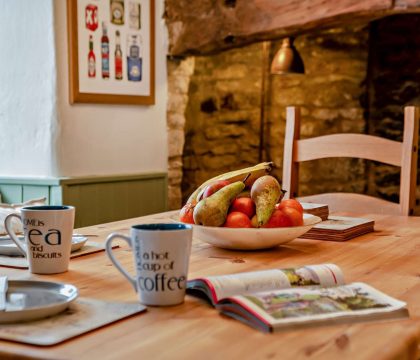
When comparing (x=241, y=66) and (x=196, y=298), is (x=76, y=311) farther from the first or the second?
(x=241, y=66)

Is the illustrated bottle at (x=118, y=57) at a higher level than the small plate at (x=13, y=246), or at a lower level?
higher

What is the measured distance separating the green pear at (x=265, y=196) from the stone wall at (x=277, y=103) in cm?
293

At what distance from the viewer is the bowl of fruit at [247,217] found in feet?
4.50

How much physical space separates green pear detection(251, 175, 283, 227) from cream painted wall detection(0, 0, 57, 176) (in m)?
1.94

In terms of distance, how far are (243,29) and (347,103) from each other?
1.28 metres

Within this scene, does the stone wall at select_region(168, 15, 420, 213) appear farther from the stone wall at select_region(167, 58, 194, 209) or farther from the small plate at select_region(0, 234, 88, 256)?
the small plate at select_region(0, 234, 88, 256)

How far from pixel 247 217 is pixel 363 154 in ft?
3.08

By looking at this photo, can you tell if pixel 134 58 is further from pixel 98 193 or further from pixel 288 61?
pixel 288 61

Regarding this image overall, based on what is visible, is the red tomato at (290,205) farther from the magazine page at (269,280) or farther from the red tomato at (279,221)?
the magazine page at (269,280)

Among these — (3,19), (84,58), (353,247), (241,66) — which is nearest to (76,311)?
(353,247)

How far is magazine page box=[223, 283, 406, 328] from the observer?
0.87m

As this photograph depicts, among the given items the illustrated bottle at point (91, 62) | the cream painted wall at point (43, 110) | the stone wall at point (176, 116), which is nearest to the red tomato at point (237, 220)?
the cream painted wall at point (43, 110)

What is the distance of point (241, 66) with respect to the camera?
4508 millimetres

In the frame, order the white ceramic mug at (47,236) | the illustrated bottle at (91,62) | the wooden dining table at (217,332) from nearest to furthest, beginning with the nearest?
the wooden dining table at (217,332), the white ceramic mug at (47,236), the illustrated bottle at (91,62)
